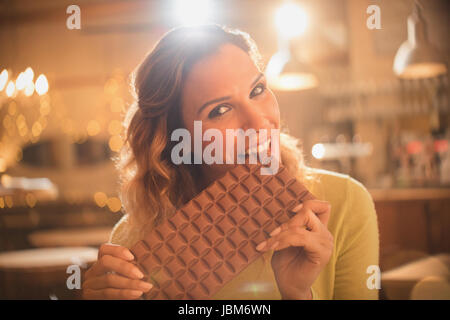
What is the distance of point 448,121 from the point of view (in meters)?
4.03

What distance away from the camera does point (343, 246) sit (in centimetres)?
103

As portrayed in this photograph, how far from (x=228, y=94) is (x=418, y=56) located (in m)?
1.67

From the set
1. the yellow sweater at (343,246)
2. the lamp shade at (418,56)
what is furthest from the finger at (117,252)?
the lamp shade at (418,56)

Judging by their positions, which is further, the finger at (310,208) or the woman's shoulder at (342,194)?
the woman's shoulder at (342,194)

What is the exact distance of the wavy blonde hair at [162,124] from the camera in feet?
3.26

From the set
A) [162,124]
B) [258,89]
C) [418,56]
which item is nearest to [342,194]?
[258,89]

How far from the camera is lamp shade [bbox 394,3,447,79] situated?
2.03 meters

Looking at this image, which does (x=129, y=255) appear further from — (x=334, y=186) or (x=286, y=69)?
(x=286, y=69)

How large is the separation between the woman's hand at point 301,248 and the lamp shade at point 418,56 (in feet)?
4.28

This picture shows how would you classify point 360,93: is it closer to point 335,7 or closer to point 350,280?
point 335,7

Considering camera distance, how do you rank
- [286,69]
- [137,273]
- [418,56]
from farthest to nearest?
[286,69], [418,56], [137,273]

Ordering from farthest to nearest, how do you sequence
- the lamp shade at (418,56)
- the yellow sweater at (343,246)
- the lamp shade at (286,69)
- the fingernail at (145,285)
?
the lamp shade at (286,69) → the lamp shade at (418,56) → the yellow sweater at (343,246) → the fingernail at (145,285)

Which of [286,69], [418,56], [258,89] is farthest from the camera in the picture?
[286,69]

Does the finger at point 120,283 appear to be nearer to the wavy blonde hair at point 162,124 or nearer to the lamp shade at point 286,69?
the wavy blonde hair at point 162,124
